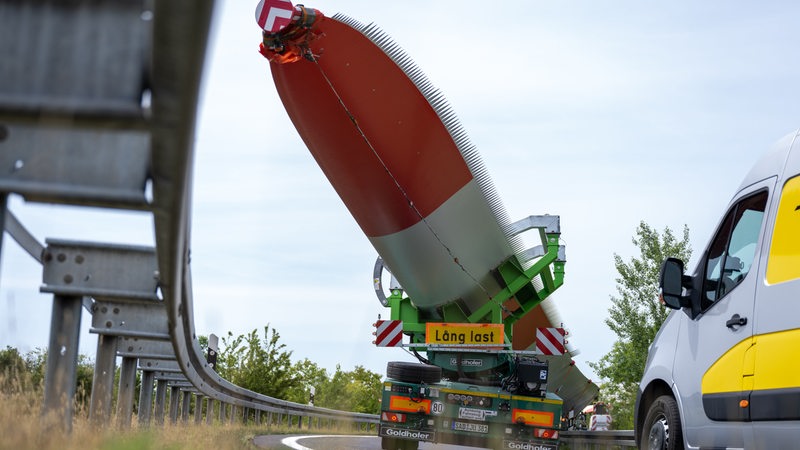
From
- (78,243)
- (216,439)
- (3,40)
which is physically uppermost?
(3,40)

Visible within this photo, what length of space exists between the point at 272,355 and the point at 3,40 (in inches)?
1041

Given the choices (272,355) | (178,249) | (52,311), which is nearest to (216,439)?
(52,311)

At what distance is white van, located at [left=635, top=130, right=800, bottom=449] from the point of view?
5.46 meters

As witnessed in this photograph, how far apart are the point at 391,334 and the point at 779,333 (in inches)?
376

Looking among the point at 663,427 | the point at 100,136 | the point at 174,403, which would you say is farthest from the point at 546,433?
the point at 100,136

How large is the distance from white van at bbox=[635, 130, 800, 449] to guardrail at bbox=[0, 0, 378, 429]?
3.33 meters

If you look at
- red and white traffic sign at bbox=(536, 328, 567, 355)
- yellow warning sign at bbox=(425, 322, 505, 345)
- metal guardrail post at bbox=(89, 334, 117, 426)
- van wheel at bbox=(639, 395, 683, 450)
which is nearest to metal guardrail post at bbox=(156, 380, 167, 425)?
metal guardrail post at bbox=(89, 334, 117, 426)

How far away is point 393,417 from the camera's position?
13.0 m

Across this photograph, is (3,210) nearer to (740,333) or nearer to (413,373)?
(740,333)

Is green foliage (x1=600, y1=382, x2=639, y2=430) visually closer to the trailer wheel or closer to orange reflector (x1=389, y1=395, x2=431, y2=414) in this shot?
the trailer wheel

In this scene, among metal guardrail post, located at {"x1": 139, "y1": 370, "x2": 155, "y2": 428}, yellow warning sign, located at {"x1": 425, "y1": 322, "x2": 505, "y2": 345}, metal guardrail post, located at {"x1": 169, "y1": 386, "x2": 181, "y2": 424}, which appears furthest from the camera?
yellow warning sign, located at {"x1": 425, "y1": 322, "x2": 505, "y2": 345}

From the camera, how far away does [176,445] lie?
283 inches

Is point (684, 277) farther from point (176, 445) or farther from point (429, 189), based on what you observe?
point (429, 189)

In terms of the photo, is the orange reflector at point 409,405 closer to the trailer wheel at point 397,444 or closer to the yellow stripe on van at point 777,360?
the trailer wheel at point 397,444
